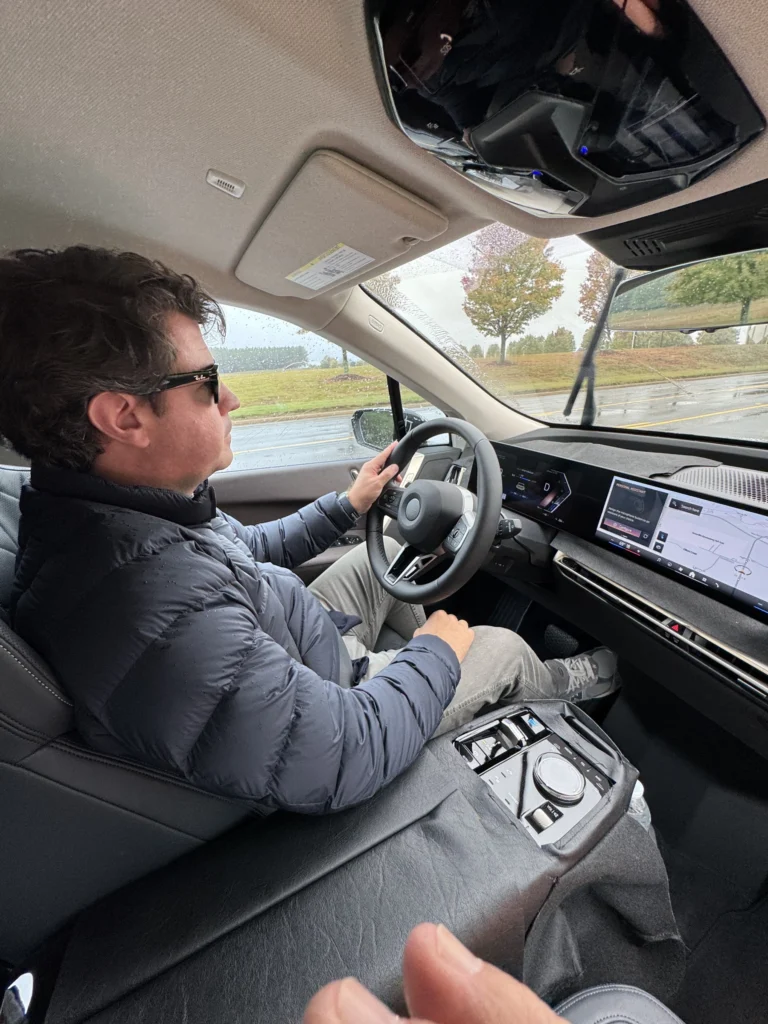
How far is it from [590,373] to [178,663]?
180cm

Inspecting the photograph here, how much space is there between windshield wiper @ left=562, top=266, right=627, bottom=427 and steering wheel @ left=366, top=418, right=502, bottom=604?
27.6 inches

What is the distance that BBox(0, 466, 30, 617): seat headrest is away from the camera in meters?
1.02

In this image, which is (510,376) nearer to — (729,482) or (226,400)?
(729,482)

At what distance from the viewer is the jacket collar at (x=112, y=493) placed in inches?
34.2

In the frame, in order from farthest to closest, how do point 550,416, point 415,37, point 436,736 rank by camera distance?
point 550,416, point 436,736, point 415,37

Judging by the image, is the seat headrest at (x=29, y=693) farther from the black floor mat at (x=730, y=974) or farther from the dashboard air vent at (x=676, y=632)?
the black floor mat at (x=730, y=974)

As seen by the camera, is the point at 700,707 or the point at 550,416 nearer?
the point at 700,707

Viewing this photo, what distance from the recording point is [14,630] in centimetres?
80

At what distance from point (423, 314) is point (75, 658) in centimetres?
170

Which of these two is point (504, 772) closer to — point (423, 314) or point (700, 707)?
point (700, 707)

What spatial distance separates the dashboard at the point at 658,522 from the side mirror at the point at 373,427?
810mm

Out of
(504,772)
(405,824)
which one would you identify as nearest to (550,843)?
(504,772)

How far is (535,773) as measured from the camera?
41.1 inches

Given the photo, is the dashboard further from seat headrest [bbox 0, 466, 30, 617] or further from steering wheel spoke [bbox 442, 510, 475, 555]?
seat headrest [bbox 0, 466, 30, 617]
